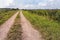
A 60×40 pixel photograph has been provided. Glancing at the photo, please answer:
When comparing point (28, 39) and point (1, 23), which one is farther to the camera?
point (1, 23)

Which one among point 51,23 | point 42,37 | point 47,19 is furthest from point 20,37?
point 47,19

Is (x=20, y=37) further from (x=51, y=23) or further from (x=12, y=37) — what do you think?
(x=51, y=23)

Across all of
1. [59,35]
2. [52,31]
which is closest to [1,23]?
[52,31]

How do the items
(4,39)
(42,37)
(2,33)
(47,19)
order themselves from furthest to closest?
1. (47,19)
2. (2,33)
3. (42,37)
4. (4,39)

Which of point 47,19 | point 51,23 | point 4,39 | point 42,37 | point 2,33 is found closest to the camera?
point 4,39

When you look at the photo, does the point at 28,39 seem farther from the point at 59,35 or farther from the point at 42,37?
the point at 59,35

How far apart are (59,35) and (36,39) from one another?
1481 millimetres

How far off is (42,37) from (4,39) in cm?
220

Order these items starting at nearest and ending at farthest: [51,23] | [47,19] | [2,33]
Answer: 1. [2,33]
2. [51,23]
3. [47,19]

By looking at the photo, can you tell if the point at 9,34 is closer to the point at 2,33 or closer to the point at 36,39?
the point at 2,33

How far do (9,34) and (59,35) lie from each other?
2971 mm

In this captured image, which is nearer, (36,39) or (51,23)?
(36,39)

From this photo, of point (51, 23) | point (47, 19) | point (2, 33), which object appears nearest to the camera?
point (2, 33)

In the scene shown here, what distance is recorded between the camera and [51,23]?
597 inches
